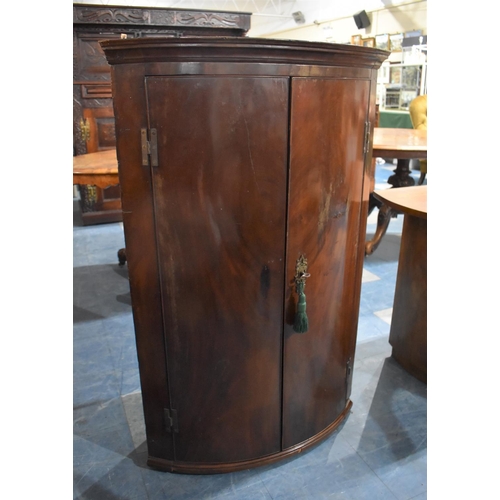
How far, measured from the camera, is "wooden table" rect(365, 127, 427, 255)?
337cm

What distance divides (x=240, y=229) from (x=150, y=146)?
0.36 metres

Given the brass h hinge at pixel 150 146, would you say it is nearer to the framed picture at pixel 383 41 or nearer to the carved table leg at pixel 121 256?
the carved table leg at pixel 121 256

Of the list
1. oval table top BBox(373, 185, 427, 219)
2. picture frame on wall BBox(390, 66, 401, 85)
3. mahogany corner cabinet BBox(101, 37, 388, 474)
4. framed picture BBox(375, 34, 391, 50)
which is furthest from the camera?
framed picture BBox(375, 34, 391, 50)

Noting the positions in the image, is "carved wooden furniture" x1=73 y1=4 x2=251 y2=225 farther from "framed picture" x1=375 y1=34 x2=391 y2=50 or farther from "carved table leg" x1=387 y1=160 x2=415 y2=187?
"framed picture" x1=375 y1=34 x2=391 y2=50

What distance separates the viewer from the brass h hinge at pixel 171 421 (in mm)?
1711

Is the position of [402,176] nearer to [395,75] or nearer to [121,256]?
[121,256]

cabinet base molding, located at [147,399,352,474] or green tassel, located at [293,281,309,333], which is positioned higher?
green tassel, located at [293,281,309,333]

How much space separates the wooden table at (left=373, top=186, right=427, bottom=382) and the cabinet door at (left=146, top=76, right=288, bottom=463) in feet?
2.99

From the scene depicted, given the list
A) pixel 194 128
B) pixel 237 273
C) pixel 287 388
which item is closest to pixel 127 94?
pixel 194 128

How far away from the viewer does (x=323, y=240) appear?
162cm

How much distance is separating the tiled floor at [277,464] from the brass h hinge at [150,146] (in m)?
1.16

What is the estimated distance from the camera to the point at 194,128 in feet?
4.43

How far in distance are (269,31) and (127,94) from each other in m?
13.1

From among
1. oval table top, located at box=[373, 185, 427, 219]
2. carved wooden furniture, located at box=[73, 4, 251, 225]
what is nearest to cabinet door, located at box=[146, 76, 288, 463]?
oval table top, located at box=[373, 185, 427, 219]
